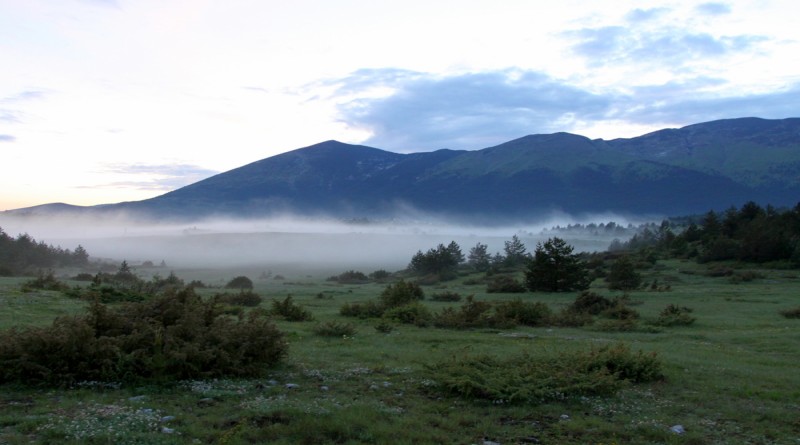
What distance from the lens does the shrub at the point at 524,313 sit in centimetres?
2102

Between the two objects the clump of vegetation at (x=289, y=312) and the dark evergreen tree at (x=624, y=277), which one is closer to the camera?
the clump of vegetation at (x=289, y=312)

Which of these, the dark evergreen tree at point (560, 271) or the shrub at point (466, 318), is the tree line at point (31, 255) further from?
the shrub at point (466, 318)

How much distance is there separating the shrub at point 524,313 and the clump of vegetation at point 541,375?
9554 millimetres

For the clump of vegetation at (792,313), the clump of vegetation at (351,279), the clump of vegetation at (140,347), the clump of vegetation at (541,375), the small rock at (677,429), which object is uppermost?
the clump of vegetation at (140,347)

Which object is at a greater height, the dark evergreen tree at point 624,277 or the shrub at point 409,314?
the shrub at point 409,314

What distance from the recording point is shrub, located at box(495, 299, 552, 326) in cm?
2102

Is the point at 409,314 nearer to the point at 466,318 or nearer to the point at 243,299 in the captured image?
the point at 466,318

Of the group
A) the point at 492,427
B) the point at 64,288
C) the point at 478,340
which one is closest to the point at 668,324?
the point at 478,340

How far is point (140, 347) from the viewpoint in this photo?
10.0 meters

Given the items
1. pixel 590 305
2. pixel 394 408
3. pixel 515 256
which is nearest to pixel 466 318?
pixel 590 305

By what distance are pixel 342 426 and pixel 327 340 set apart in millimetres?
8581

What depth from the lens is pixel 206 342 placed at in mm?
10469

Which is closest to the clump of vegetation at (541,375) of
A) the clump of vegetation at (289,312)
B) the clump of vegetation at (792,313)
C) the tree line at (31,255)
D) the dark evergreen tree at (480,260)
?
the clump of vegetation at (289,312)

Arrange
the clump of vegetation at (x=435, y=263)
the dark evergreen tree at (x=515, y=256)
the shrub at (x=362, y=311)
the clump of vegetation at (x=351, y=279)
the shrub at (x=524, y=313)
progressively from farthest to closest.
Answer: the dark evergreen tree at (x=515, y=256)
the clump of vegetation at (x=435, y=263)
the clump of vegetation at (x=351, y=279)
the shrub at (x=362, y=311)
the shrub at (x=524, y=313)
